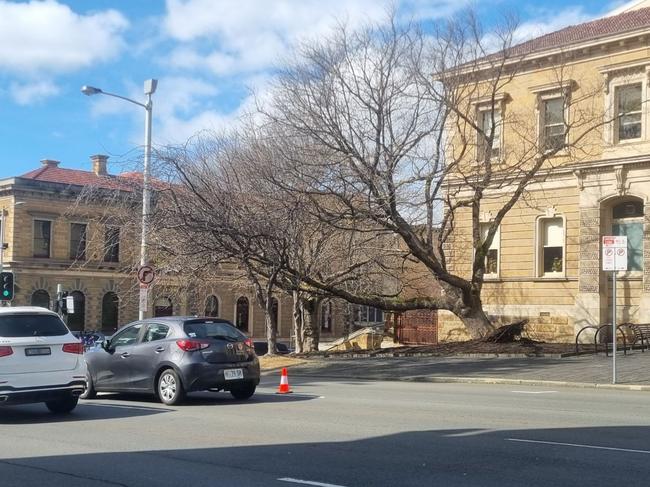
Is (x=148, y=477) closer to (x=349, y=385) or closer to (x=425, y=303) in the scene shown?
(x=349, y=385)

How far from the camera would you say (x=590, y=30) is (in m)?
34.0

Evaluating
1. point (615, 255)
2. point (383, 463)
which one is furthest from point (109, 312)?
point (383, 463)

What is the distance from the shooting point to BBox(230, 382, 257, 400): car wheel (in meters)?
15.2

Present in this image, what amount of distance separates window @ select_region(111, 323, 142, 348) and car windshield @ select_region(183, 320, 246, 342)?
1210mm

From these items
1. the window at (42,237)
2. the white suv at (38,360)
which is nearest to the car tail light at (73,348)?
the white suv at (38,360)

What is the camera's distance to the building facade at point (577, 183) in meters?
30.8

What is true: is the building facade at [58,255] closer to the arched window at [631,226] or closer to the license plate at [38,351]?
the arched window at [631,226]

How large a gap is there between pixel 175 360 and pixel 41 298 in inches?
1865

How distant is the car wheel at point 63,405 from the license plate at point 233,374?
252 cm

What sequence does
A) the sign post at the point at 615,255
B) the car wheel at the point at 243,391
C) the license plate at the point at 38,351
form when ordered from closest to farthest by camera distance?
1. the license plate at the point at 38,351
2. the car wheel at the point at 243,391
3. the sign post at the point at 615,255

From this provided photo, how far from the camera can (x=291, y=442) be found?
10.1 metres

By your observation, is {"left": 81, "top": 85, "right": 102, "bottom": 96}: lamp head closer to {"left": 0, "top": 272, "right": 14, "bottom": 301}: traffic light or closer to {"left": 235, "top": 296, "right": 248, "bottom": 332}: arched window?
{"left": 0, "top": 272, "right": 14, "bottom": 301}: traffic light

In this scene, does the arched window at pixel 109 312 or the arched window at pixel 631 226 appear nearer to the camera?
the arched window at pixel 631 226

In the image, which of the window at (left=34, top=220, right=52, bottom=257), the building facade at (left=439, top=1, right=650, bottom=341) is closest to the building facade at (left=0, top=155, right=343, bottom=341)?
the window at (left=34, top=220, right=52, bottom=257)
